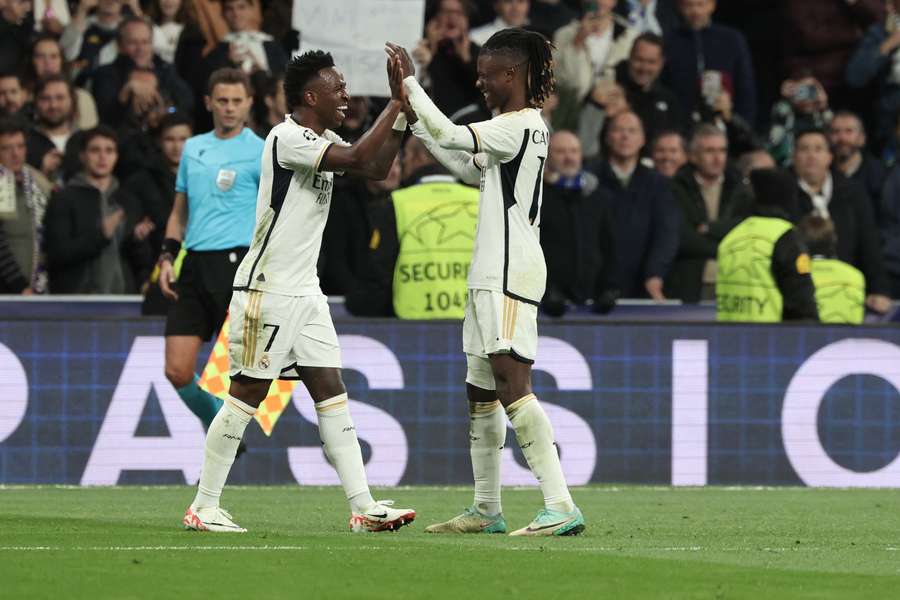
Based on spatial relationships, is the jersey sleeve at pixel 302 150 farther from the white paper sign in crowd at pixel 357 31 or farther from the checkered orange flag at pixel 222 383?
the white paper sign in crowd at pixel 357 31

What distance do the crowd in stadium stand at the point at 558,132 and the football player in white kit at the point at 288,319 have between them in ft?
13.3

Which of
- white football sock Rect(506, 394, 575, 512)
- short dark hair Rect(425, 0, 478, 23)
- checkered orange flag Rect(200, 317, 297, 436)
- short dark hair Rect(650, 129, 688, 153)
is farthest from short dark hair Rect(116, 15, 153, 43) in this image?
white football sock Rect(506, 394, 575, 512)

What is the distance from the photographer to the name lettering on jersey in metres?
8.52

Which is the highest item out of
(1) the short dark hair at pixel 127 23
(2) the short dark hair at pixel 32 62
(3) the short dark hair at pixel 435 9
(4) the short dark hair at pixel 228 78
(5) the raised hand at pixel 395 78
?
(3) the short dark hair at pixel 435 9

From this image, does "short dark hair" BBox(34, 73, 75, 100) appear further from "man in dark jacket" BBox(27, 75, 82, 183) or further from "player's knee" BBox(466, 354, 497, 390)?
"player's knee" BBox(466, 354, 497, 390)

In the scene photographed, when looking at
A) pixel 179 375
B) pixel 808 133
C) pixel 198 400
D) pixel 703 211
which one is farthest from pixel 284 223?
pixel 808 133

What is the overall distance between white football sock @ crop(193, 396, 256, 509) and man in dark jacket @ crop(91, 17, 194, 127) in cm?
690

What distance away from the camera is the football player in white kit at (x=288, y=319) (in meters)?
8.49

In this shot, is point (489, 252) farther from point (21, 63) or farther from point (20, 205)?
point (21, 63)

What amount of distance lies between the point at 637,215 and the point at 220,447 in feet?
22.2

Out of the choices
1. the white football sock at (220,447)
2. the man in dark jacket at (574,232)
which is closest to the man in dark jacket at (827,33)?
the man in dark jacket at (574,232)

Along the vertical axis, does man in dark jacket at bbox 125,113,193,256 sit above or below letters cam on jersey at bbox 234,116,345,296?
above

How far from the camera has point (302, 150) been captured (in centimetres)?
835

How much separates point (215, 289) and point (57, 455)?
212 cm
